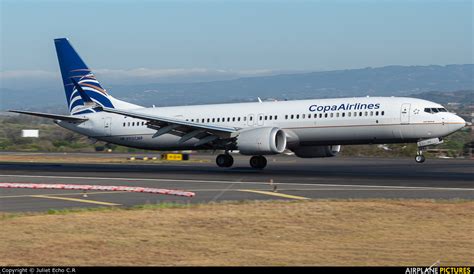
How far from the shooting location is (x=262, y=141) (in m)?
42.1

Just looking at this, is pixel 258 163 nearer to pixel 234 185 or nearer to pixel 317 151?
pixel 317 151

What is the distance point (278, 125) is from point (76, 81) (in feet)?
47.7

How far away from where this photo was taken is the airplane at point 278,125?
42.1 m

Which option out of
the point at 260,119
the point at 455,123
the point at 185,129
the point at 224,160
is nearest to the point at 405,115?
the point at 455,123

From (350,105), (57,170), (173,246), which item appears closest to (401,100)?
(350,105)

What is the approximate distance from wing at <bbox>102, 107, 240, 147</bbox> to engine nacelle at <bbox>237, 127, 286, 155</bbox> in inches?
56.3

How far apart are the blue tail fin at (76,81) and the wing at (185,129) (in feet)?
22.8

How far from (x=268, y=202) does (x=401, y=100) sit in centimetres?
1965

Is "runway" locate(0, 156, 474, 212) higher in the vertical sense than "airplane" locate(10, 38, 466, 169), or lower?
lower

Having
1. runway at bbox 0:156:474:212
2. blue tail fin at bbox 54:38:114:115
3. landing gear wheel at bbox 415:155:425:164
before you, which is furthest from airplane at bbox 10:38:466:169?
runway at bbox 0:156:474:212

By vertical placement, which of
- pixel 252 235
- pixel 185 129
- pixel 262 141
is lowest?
pixel 252 235

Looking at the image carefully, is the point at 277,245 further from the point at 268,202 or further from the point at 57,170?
the point at 57,170

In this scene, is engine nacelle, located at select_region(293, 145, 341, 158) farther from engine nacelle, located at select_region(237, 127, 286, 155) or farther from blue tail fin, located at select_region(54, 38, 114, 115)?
blue tail fin, located at select_region(54, 38, 114, 115)

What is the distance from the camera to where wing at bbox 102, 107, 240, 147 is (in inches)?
1726
